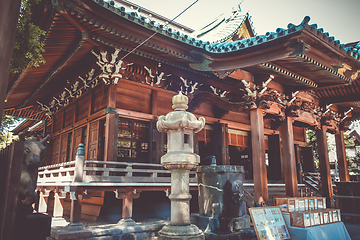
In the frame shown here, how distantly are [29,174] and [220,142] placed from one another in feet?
28.0

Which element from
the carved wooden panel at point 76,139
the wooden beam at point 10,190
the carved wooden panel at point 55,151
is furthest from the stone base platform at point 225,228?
the carved wooden panel at point 55,151

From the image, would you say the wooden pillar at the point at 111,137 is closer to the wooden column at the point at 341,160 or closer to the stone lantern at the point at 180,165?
the stone lantern at the point at 180,165

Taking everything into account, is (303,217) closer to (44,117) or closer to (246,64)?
(246,64)

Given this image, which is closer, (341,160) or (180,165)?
(180,165)

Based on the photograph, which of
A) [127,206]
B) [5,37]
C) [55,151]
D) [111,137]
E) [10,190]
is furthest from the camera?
[55,151]

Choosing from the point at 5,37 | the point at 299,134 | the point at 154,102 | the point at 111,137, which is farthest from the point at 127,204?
the point at 299,134

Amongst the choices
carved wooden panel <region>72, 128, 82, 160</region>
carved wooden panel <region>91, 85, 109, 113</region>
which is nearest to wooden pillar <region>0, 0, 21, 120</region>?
carved wooden panel <region>91, 85, 109, 113</region>

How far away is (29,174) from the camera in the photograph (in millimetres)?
4273

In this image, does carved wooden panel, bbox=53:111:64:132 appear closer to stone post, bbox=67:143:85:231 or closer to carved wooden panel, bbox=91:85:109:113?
carved wooden panel, bbox=91:85:109:113

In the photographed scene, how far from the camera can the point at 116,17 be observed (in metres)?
6.83

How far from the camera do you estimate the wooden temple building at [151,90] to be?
698 cm

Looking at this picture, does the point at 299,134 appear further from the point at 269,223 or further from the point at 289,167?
the point at 269,223

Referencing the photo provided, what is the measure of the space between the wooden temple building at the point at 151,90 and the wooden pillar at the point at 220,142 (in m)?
0.05

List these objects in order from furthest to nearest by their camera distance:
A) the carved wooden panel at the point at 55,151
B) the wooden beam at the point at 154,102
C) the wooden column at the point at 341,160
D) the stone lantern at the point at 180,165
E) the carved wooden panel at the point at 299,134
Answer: the carved wooden panel at the point at 299,134 < the carved wooden panel at the point at 55,151 < the wooden column at the point at 341,160 < the wooden beam at the point at 154,102 < the stone lantern at the point at 180,165
